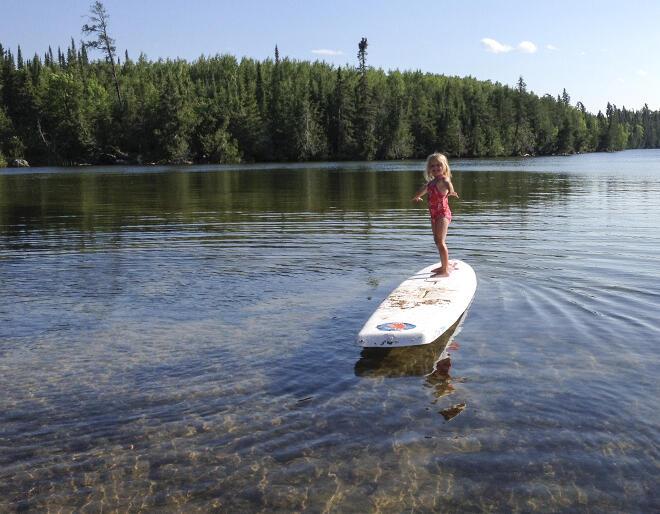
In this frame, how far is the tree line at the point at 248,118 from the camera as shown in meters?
103

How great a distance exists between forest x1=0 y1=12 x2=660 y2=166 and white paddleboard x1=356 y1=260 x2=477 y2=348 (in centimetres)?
9650

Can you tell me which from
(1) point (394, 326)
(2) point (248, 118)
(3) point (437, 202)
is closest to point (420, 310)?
(1) point (394, 326)

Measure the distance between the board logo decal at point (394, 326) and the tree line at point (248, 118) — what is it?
9797 centimetres

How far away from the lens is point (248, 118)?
114062mm

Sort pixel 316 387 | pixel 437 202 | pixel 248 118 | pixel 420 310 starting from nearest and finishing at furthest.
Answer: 1. pixel 316 387
2. pixel 420 310
3. pixel 437 202
4. pixel 248 118

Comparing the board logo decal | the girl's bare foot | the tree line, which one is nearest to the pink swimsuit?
the girl's bare foot

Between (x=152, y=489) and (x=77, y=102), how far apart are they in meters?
113

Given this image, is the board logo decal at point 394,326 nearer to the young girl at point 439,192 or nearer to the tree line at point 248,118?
the young girl at point 439,192

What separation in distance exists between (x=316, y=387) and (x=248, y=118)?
11255cm

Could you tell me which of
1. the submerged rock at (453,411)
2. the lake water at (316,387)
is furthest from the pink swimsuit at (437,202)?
the submerged rock at (453,411)

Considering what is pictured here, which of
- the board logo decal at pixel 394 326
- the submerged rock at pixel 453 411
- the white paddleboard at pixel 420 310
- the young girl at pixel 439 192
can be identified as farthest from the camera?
the young girl at pixel 439 192

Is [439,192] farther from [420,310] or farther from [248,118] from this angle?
[248,118]

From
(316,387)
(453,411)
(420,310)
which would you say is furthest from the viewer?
(420,310)

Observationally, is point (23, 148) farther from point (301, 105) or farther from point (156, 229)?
point (156, 229)
